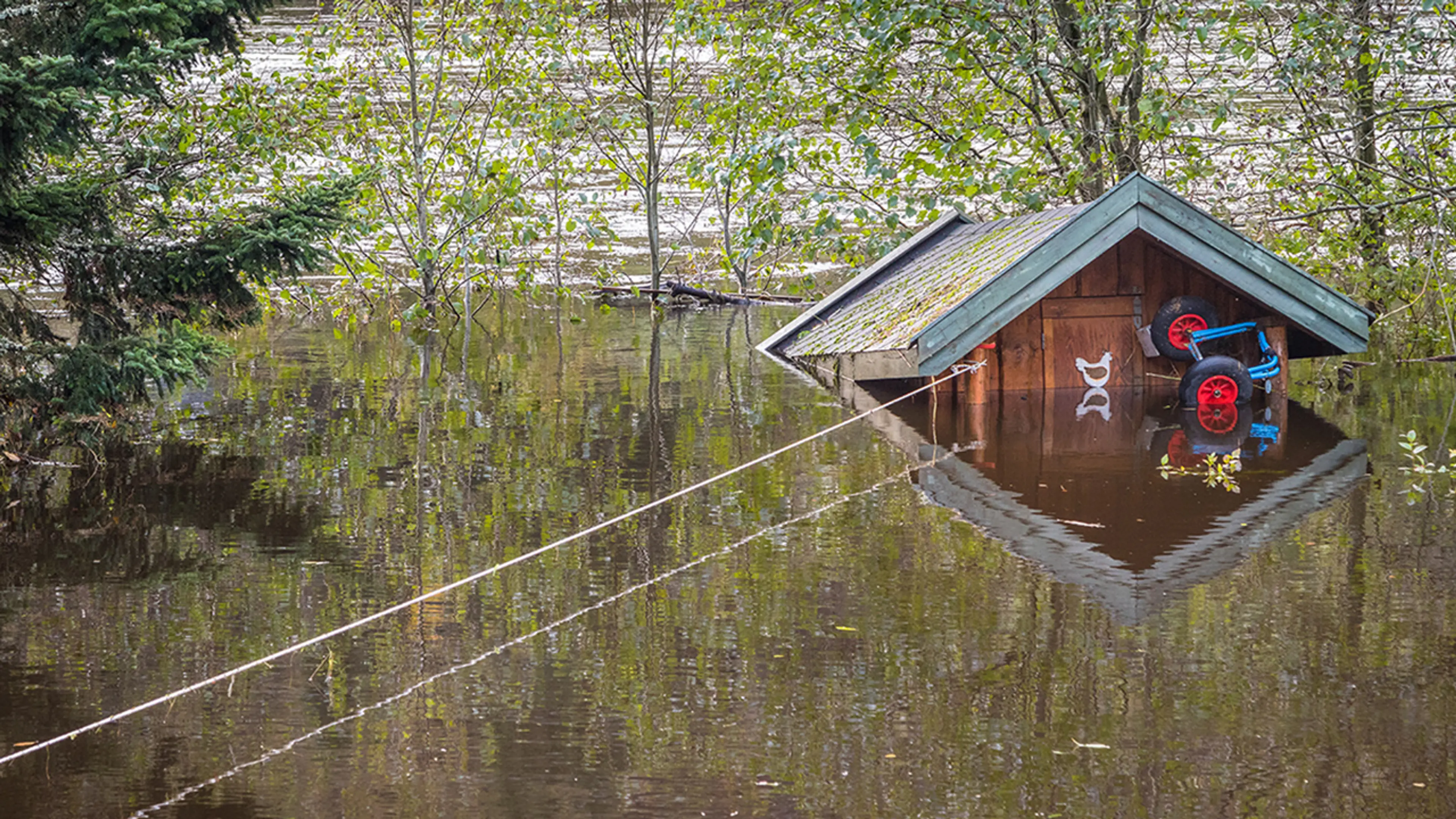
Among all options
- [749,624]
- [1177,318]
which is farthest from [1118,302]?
[749,624]

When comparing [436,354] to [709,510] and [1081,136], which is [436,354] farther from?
[709,510]

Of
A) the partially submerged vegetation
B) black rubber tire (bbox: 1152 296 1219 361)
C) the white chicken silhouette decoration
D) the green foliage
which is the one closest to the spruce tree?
the partially submerged vegetation

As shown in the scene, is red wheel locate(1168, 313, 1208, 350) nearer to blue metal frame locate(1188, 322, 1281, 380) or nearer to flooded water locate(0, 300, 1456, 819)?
blue metal frame locate(1188, 322, 1281, 380)

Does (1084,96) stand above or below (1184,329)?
above

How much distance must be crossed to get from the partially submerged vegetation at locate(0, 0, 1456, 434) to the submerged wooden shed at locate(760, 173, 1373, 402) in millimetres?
826

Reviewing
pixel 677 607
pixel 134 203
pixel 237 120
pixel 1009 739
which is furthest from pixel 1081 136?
pixel 1009 739

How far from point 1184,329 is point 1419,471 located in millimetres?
4305

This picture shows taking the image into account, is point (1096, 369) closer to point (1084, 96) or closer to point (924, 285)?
point (924, 285)

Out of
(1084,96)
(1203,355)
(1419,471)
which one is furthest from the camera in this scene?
(1084,96)

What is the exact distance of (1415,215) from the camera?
48.7 feet

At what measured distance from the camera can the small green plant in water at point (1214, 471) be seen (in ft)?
28.1

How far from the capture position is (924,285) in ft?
44.4

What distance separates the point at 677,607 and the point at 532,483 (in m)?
3.22

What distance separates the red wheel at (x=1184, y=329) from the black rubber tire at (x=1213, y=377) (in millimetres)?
348
